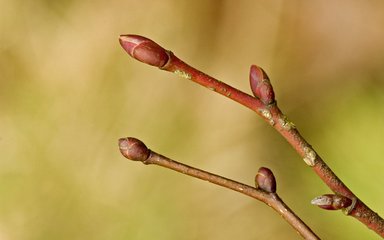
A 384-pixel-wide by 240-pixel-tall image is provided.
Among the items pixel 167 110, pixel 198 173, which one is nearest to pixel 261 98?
pixel 198 173

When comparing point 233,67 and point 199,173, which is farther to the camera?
point 233,67

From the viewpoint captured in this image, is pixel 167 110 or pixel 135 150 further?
pixel 167 110

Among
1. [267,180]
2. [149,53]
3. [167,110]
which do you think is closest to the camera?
[149,53]

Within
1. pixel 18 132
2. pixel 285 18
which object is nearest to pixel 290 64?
pixel 285 18

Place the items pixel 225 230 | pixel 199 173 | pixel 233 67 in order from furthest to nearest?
1. pixel 233 67
2. pixel 225 230
3. pixel 199 173

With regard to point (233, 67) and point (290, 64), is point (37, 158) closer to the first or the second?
point (233, 67)

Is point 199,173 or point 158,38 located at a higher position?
point 158,38

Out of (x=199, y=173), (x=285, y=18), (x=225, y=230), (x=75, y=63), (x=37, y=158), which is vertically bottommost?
(x=199, y=173)

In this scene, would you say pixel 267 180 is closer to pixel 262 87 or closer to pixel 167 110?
pixel 262 87
